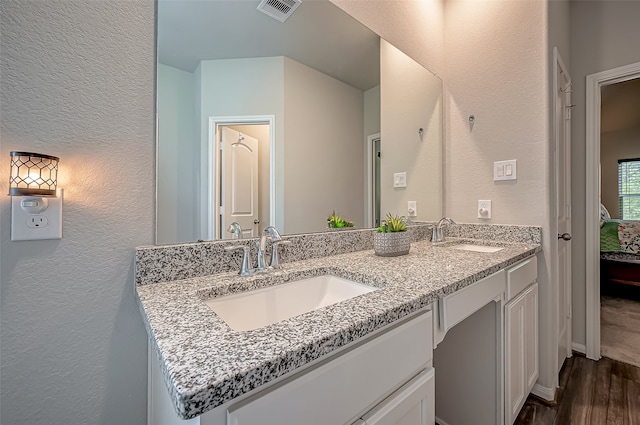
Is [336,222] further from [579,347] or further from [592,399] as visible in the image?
[579,347]

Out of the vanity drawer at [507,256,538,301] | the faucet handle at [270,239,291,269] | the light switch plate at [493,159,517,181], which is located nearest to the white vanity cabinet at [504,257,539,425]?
the vanity drawer at [507,256,538,301]

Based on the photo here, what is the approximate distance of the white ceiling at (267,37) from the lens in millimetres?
930

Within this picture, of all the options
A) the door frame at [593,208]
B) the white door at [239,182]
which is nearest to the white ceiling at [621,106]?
the door frame at [593,208]

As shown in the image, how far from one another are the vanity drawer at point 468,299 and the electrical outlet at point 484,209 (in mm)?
721

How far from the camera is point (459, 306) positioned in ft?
3.01

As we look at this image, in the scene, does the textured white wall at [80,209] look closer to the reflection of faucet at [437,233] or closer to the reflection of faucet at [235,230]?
the reflection of faucet at [235,230]

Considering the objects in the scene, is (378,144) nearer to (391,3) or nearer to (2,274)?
(391,3)

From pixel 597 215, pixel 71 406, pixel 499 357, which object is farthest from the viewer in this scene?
pixel 597 215

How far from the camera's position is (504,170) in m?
1.75

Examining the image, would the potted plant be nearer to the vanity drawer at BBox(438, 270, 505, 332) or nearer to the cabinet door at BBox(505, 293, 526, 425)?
the vanity drawer at BBox(438, 270, 505, 332)

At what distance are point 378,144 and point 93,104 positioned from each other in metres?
1.27

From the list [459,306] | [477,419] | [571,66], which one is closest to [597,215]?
[571,66]

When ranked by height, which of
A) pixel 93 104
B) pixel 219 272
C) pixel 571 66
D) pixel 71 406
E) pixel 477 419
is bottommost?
pixel 477 419

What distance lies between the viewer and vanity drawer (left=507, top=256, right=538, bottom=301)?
1282 mm
